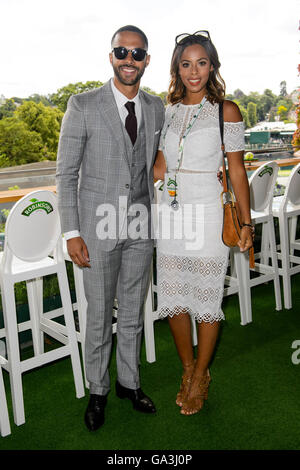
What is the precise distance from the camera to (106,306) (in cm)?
185

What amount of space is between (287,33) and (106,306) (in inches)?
204

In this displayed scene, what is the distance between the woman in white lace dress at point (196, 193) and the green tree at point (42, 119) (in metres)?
1.72

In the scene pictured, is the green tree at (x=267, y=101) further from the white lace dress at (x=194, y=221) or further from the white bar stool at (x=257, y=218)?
the white lace dress at (x=194, y=221)

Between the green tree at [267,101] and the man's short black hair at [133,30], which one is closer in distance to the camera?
the man's short black hair at [133,30]

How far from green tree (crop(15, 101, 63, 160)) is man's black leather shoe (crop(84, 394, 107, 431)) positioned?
1.97 m

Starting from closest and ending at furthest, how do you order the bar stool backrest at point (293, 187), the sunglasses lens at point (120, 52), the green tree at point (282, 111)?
the sunglasses lens at point (120, 52) → the bar stool backrest at point (293, 187) → the green tree at point (282, 111)

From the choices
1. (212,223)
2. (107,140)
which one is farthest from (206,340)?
(107,140)

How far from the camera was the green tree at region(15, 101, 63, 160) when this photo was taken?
11.1ft

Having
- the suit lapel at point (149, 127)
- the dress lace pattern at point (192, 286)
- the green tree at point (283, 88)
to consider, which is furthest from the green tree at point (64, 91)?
the green tree at point (283, 88)

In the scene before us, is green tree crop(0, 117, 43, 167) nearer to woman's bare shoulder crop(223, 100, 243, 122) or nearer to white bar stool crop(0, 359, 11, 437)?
white bar stool crop(0, 359, 11, 437)

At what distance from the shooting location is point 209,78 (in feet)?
5.82

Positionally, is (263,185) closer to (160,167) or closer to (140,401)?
(160,167)

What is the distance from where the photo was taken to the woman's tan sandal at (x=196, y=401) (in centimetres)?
199

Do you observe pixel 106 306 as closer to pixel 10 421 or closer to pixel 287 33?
pixel 10 421
